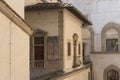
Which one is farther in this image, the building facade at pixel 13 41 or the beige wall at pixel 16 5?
the beige wall at pixel 16 5

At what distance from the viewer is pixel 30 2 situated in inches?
733

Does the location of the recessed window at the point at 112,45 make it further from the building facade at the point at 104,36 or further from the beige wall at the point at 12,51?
the beige wall at the point at 12,51

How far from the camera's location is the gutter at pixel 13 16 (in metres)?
6.63

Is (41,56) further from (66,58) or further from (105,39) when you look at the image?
(105,39)

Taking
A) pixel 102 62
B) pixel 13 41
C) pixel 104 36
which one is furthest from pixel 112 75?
pixel 13 41

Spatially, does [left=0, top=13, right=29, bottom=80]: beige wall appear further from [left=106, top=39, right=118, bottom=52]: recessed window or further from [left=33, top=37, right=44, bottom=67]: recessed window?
[left=106, top=39, right=118, bottom=52]: recessed window

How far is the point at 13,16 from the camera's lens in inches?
282

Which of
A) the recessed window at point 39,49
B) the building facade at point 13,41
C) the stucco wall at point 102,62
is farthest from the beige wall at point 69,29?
the building facade at point 13,41

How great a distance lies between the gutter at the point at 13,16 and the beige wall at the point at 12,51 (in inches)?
3.0

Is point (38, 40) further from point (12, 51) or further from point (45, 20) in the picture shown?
point (12, 51)

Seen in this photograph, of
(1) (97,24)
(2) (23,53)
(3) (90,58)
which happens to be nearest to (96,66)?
(3) (90,58)

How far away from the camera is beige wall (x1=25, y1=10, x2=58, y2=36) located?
17750 millimetres

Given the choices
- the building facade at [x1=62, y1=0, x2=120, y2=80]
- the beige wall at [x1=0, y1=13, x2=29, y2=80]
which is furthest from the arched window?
the beige wall at [x1=0, y1=13, x2=29, y2=80]

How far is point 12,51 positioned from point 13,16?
722mm
